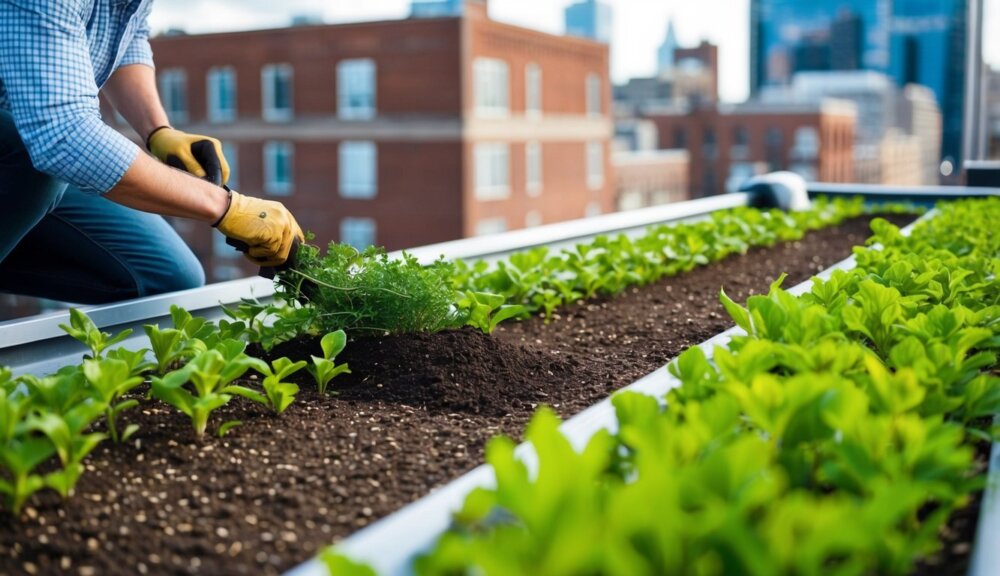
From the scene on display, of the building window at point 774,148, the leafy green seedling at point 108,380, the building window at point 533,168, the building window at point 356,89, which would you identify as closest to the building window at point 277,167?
the building window at point 356,89

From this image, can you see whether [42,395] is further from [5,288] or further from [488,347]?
[5,288]

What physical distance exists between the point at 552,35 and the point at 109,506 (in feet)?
100

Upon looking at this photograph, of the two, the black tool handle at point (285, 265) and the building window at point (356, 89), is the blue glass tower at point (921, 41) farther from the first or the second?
the black tool handle at point (285, 265)

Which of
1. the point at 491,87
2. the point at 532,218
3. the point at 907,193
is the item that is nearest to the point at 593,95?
the point at 532,218

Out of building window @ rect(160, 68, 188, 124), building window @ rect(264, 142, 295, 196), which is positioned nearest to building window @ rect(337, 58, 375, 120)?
building window @ rect(264, 142, 295, 196)

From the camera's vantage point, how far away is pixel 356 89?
28.7 m

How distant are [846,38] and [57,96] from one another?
89.8m

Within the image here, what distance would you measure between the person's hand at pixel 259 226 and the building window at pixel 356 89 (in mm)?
26728

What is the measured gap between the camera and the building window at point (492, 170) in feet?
90.2

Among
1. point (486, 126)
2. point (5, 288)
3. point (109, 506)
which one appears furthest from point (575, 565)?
point (486, 126)

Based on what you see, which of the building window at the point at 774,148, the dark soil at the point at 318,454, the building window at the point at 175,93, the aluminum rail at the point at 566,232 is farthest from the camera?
the building window at the point at 774,148

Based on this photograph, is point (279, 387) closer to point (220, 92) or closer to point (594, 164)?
point (220, 92)

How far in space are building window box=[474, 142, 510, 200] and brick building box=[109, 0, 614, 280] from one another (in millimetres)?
40

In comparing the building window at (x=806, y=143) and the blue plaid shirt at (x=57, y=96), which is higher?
the blue plaid shirt at (x=57, y=96)
